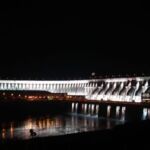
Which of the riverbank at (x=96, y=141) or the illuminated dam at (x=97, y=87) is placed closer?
the riverbank at (x=96, y=141)

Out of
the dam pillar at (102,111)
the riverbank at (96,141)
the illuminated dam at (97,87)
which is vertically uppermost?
the riverbank at (96,141)

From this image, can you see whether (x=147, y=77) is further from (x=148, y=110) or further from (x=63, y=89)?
(x=63, y=89)

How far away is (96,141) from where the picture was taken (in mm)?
14594

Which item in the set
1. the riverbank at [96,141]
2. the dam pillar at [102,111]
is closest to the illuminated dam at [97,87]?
the dam pillar at [102,111]

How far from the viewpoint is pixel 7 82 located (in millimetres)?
107688

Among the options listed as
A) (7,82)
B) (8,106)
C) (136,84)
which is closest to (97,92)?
(136,84)

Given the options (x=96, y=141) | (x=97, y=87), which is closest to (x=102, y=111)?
(x=97, y=87)

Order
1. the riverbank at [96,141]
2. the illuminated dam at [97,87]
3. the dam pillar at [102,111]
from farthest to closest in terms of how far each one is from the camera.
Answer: the illuminated dam at [97,87]
the dam pillar at [102,111]
the riverbank at [96,141]

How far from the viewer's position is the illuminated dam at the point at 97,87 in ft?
250

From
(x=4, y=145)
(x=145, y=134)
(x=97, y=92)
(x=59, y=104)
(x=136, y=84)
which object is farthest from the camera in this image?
(x=97, y=92)

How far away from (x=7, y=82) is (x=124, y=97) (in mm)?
42765

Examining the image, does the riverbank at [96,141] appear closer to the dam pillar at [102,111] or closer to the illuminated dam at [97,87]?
the dam pillar at [102,111]

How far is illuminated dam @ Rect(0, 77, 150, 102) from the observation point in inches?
2997

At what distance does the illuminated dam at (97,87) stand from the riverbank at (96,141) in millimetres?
55149
